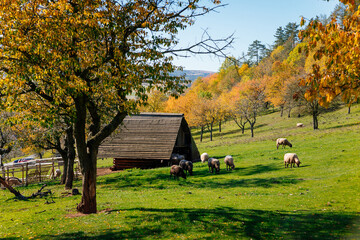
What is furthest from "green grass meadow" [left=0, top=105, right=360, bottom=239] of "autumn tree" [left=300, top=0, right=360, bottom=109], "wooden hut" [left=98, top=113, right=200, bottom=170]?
"wooden hut" [left=98, top=113, right=200, bottom=170]


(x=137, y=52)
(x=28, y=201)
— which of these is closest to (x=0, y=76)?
(x=137, y=52)

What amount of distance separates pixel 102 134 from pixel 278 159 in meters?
22.7

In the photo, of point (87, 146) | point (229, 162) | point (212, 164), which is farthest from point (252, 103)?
point (87, 146)

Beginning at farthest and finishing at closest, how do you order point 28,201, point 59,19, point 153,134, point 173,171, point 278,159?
point 153,134
point 278,159
point 173,171
point 28,201
point 59,19

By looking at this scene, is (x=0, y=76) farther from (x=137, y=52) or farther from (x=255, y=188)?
(x=255, y=188)

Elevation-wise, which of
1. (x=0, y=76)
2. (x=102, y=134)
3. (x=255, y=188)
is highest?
(x=0, y=76)

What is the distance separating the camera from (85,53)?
38.9 ft

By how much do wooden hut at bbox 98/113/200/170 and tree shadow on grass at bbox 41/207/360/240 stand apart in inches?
866

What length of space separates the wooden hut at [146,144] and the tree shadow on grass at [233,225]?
22.0 m

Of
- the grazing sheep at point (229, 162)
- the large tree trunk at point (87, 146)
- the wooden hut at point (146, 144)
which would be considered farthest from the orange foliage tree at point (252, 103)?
the large tree trunk at point (87, 146)

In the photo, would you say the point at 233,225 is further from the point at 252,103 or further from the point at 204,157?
the point at 252,103

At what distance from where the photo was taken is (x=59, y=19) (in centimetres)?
1077

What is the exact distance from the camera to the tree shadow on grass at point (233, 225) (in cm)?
996

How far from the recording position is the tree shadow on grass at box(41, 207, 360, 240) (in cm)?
996
